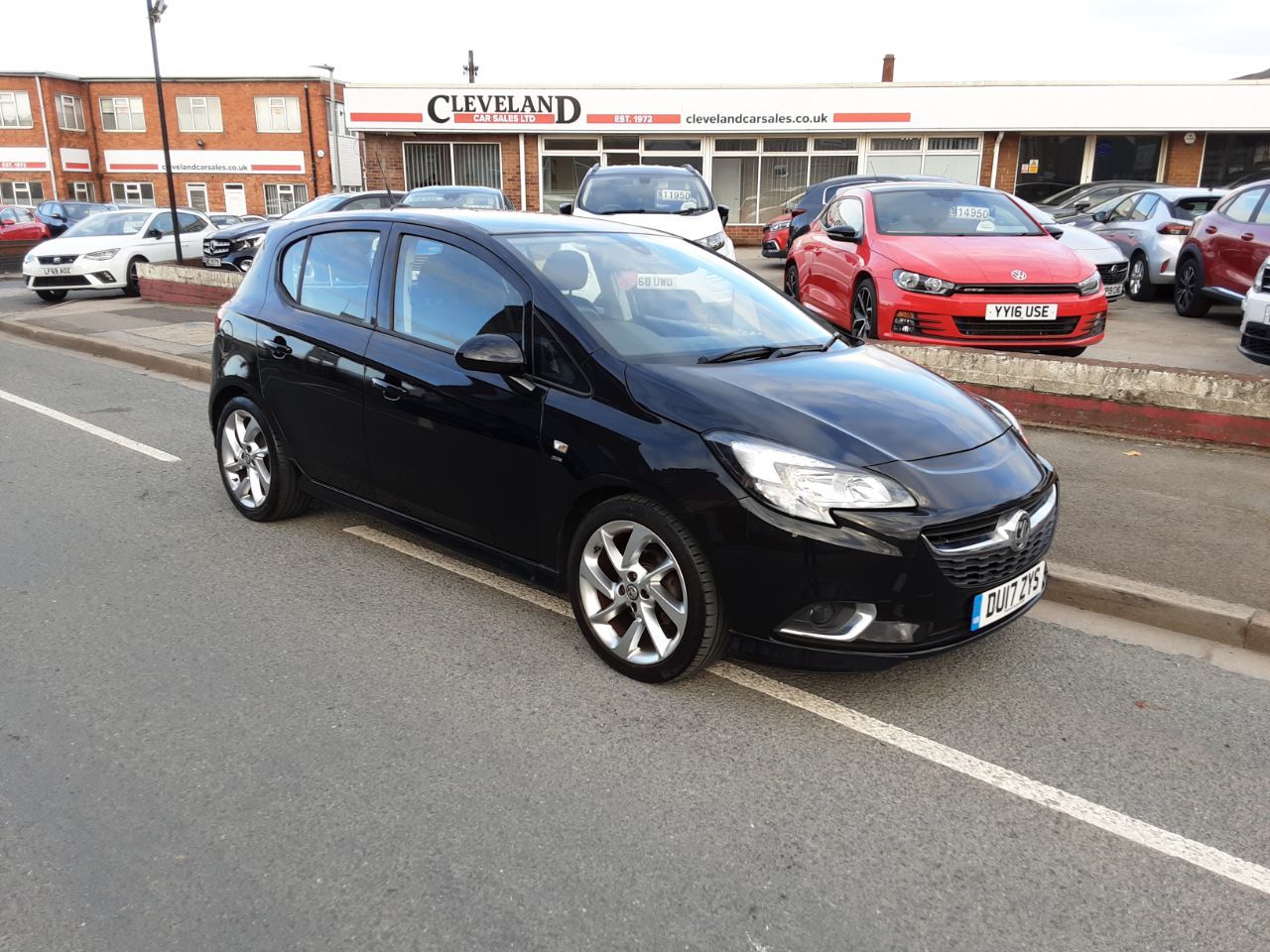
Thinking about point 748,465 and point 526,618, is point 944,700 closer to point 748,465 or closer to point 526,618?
point 748,465

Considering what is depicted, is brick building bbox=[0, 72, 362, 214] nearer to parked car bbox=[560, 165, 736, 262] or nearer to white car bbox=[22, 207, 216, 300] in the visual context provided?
white car bbox=[22, 207, 216, 300]

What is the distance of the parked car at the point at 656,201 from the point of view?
1160cm

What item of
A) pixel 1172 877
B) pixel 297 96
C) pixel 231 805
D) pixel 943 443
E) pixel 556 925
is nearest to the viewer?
pixel 556 925

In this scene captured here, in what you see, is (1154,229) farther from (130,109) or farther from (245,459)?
(130,109)

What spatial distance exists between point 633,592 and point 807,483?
2.55 ft

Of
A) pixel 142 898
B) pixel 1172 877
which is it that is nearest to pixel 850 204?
pixel 1172 877

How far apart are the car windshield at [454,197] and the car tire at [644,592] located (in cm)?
1117

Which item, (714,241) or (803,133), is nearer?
(714,241)

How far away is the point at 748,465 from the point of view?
334cm

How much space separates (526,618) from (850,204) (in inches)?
273

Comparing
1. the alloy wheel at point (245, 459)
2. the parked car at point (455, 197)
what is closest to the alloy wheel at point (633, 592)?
the alloy wheel at point (245, 459)

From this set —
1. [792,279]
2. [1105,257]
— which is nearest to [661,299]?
[792,279]

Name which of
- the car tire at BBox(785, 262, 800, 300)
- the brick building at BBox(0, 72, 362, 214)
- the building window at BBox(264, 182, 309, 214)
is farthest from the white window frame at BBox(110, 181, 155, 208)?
the car tire at BBox(785, 262, 800, 300)

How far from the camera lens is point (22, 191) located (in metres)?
49.7
